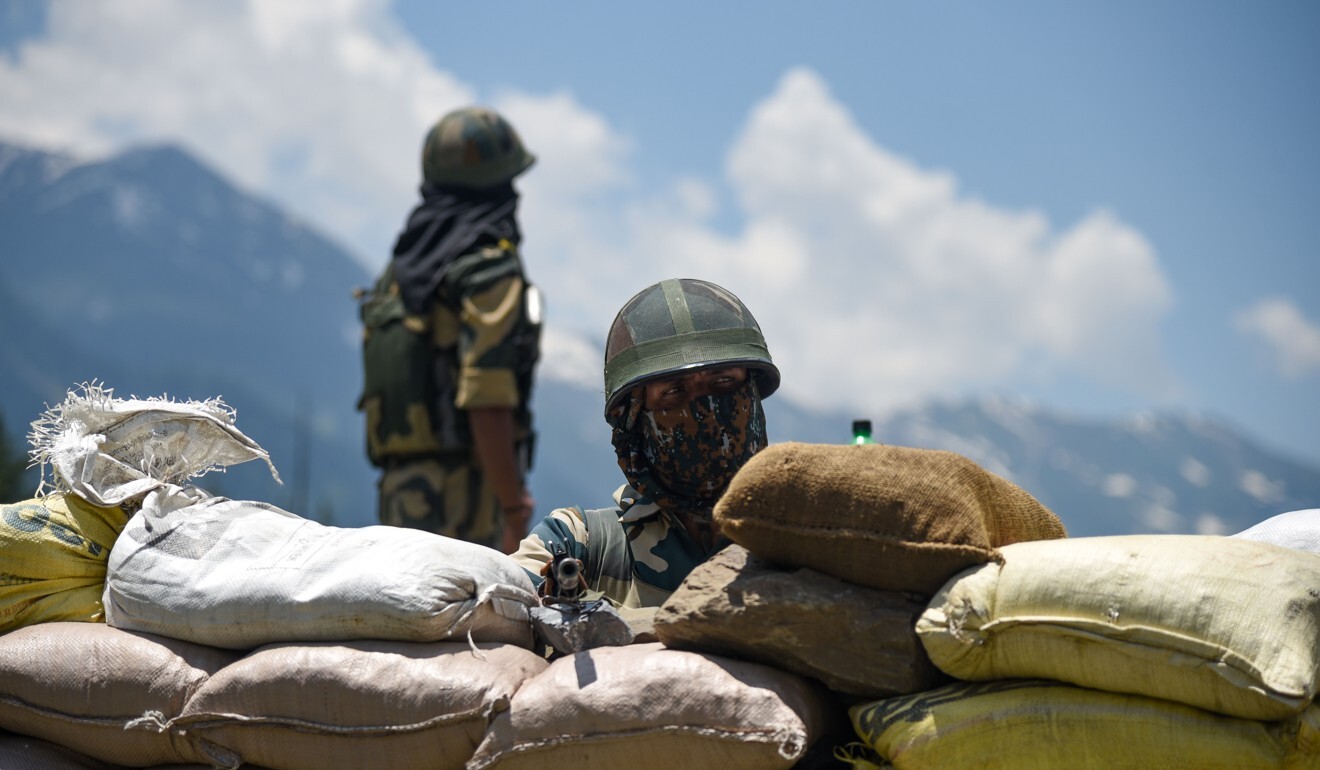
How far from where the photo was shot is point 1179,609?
6.66ft

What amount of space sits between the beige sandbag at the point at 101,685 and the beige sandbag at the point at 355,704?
0.24ft

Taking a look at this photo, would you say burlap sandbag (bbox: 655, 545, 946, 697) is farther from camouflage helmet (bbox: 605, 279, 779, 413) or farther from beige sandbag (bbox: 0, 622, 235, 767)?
beige sandbag (bbox: 0, 622, 235, 767)

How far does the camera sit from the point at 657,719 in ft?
7.32

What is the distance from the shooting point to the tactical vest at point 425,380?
24.6 feet

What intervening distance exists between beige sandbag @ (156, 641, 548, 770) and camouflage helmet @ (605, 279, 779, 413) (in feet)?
3.24

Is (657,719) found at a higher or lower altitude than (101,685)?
lower

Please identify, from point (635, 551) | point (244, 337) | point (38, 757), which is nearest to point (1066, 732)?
point (635, 551)

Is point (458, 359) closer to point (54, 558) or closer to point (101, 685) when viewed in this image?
point (54, 558)

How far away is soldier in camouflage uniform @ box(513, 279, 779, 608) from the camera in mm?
3186

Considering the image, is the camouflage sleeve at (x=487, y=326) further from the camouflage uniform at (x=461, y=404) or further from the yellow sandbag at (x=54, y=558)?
the yellow sandbag at (x=54, y=558)

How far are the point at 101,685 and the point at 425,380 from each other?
502 centimetres

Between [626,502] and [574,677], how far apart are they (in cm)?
109

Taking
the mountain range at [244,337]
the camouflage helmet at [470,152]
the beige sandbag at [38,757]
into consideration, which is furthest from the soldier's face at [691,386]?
the mountain range at [244,337]

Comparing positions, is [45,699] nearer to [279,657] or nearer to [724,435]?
[279,657]
